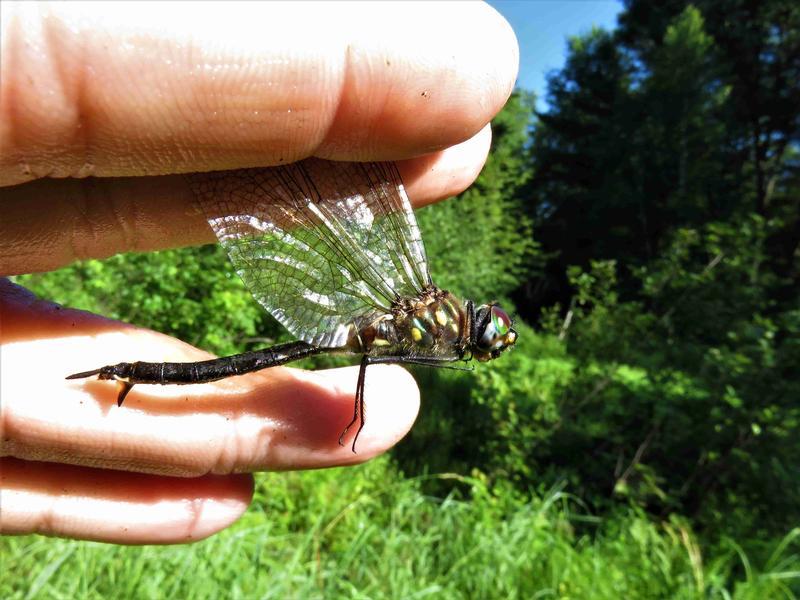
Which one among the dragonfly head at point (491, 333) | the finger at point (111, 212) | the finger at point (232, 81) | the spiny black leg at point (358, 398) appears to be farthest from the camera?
the dragonfly head at point (491, 333)

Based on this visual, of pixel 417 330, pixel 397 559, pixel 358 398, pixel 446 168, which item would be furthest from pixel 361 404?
pixel 397 559

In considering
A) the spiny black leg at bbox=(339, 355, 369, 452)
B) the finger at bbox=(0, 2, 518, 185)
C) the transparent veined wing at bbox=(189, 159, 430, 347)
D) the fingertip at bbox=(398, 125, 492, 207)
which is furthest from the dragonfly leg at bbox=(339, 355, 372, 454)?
the finger at bbox=(0, 2, 518, 185)

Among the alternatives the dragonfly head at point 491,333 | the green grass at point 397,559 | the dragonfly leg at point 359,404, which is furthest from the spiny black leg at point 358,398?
Answer: the green grass at point 397,559

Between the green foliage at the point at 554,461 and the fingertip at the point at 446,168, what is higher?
the fingertip at the point at 446,168

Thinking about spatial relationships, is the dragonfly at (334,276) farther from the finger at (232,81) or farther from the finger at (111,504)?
the finger at (111,504)

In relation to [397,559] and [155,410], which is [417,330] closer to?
[155,410]
